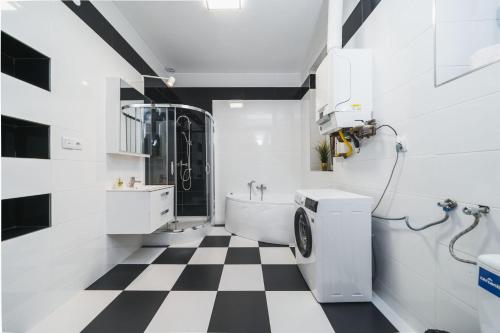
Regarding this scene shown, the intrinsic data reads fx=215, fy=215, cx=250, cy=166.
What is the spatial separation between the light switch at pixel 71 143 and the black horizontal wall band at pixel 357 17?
2.48 metres

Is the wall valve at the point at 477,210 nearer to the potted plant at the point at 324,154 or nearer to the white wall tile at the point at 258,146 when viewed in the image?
the potted plant at the point at 324,154

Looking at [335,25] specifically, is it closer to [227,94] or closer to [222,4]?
[222,4]

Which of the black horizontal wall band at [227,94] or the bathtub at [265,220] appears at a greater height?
the black horizontal wall band at [227,94]

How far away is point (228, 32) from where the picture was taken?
8.75ft

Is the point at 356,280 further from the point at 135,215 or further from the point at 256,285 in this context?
the point at 135,215

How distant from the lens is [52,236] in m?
1.42

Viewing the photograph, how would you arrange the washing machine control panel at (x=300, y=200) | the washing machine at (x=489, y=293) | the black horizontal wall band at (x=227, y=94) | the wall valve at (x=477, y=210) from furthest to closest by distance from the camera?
the black horizontal wall band at (x=227, y=94) → the washing machine control panel at (x=300, y=200) → the wall valve at (x=477, y=210) → the washing machine at (x=489, y=293)

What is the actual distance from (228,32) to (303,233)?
8.16 feet

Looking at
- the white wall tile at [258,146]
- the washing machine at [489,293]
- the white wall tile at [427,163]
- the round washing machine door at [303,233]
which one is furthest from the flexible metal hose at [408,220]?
the white wall tile at [258,146]

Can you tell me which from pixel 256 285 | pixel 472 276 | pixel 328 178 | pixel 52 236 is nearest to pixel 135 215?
pixel 52 236

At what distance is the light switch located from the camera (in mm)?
1520

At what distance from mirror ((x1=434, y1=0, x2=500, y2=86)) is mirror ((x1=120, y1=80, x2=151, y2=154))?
2485mm

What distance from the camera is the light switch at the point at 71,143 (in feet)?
4.99

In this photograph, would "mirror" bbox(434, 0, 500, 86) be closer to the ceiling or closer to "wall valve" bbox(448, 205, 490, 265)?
"wall valve" bbox(448, 205, 490, 265)
